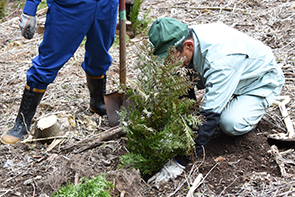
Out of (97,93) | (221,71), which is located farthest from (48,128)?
(221,71)

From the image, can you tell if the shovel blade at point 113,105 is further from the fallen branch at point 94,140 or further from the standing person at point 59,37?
the standing person at point 59,37

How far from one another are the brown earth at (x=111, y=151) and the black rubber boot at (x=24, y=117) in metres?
0.12

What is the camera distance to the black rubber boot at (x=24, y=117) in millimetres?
3041

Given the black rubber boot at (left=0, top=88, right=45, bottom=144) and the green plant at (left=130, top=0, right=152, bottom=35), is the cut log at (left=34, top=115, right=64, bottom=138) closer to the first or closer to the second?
the black rubber boot at (left=0, top=88, right=45, bottom=144)

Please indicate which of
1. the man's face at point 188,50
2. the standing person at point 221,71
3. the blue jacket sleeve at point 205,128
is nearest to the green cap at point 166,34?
the standing person at point 221,71

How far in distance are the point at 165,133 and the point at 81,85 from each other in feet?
8.49

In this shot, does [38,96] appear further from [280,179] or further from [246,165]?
[280,179]

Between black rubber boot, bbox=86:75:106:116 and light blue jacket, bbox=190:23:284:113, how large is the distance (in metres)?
1.33

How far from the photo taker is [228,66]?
2555 millimetres

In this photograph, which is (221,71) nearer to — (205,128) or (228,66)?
(228,66)

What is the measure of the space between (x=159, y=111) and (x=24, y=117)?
1.85 metres

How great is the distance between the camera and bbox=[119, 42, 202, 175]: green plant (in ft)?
6.87

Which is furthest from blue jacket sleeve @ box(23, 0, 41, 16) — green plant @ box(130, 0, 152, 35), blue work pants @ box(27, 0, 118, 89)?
green plant @ box(130, 0, 152, 35)

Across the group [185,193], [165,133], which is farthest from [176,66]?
[185,193]
